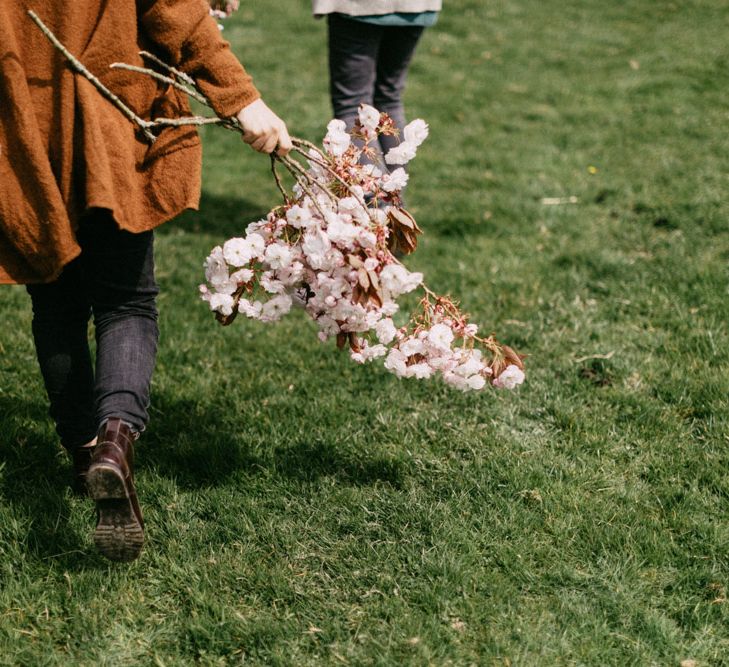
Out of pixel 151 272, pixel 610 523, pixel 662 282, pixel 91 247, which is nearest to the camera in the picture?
pixel 91 247

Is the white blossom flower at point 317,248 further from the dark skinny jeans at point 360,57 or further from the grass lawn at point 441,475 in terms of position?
the dark skinny jeans at point 360,57

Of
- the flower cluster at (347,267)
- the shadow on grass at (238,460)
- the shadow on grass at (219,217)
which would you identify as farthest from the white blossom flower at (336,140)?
the shadow on grass at (219,217)

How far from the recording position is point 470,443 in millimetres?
3080

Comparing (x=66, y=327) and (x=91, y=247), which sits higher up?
(x=91, y=247)

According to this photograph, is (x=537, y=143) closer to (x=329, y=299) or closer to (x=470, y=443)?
(x=470, y=443)

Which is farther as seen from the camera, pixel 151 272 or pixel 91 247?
pixel 151 272

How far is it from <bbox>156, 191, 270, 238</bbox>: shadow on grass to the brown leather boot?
9.72 ft

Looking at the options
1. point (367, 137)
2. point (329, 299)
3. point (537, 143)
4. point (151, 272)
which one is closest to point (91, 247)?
point (151, 272)

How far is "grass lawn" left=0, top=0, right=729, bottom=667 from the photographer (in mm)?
2312

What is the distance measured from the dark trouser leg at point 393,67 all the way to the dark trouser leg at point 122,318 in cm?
210

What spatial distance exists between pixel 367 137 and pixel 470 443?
118 cm

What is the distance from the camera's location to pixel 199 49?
2.24m

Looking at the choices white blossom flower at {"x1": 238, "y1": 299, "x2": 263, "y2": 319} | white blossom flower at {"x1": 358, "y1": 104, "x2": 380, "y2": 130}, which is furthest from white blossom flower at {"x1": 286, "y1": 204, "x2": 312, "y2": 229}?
white blossom flower at {"x1": 358, "y1": 104, "x2": 380, "y2": 130}

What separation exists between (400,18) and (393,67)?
1.28 ft
